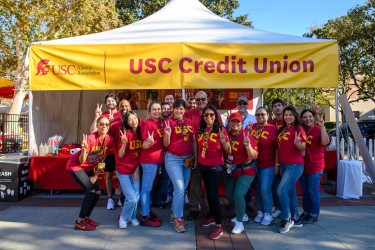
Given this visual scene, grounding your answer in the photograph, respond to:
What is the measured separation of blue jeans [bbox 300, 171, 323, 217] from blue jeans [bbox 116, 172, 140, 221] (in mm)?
2401

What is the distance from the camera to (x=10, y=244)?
4.26 meters

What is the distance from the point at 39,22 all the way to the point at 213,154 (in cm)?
1365

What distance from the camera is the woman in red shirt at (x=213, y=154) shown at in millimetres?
4383

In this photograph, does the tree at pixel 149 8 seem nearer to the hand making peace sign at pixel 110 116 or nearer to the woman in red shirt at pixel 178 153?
the hand making peace sign at pixel 110 116

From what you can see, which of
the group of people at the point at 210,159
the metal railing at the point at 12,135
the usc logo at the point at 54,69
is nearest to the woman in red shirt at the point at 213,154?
the group of people at the point at 210,159

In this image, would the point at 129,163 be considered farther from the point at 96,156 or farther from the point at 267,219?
the point at 267,219

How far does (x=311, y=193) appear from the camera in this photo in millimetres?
4867

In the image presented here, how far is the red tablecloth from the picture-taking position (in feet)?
21.7

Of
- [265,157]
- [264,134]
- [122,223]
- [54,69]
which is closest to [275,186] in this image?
[265,157]

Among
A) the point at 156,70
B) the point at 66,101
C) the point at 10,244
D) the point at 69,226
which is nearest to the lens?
the point at 10,244

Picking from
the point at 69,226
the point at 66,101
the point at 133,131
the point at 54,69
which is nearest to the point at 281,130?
the point at 133,131

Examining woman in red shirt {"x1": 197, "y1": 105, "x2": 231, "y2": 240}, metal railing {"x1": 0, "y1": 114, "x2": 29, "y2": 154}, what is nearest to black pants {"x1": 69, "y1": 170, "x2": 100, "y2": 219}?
woman in red shirt {"x1": 197, "y1": 105, "x2": 231, "y2": 240}

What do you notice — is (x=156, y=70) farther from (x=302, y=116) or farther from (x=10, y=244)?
(x=10, y=244)

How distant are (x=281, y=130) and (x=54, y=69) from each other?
425 cm
